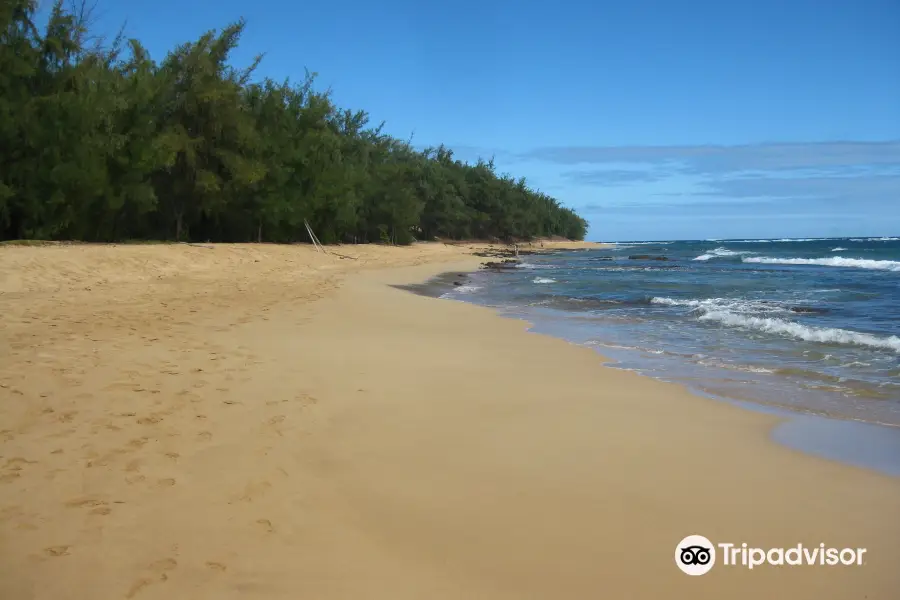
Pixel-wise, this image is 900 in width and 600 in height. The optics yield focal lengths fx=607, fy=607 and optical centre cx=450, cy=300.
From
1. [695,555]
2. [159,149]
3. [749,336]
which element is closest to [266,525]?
[695,555]

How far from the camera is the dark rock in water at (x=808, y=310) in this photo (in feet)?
47.5

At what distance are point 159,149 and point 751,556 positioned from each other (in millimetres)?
25125

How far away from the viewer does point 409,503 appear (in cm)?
350

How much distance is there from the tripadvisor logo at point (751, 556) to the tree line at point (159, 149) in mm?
23164

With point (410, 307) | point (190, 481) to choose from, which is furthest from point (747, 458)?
point (410, 307)

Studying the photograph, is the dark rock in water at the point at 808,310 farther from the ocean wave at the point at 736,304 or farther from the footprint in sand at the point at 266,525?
the footprint in sand at the point at 266,525

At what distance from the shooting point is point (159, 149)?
2348 cm

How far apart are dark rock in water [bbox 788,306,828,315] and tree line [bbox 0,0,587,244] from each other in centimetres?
2200

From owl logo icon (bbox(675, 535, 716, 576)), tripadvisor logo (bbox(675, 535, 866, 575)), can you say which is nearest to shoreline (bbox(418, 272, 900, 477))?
tripadvisor logo (bbox(675, 535, 866, 575))

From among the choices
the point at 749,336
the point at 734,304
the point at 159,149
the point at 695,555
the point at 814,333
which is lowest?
the point at 695,555

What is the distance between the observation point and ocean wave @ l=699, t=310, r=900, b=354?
31.6ft

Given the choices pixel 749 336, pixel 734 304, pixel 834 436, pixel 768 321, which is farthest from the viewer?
pixel 734 304

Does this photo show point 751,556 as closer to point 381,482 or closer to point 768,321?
point 381,482

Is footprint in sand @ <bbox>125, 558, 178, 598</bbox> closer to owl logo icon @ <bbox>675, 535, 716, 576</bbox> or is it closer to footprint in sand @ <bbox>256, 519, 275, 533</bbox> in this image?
footprint in sand @ <bbox>256, 519, 275, 533</bbox>
